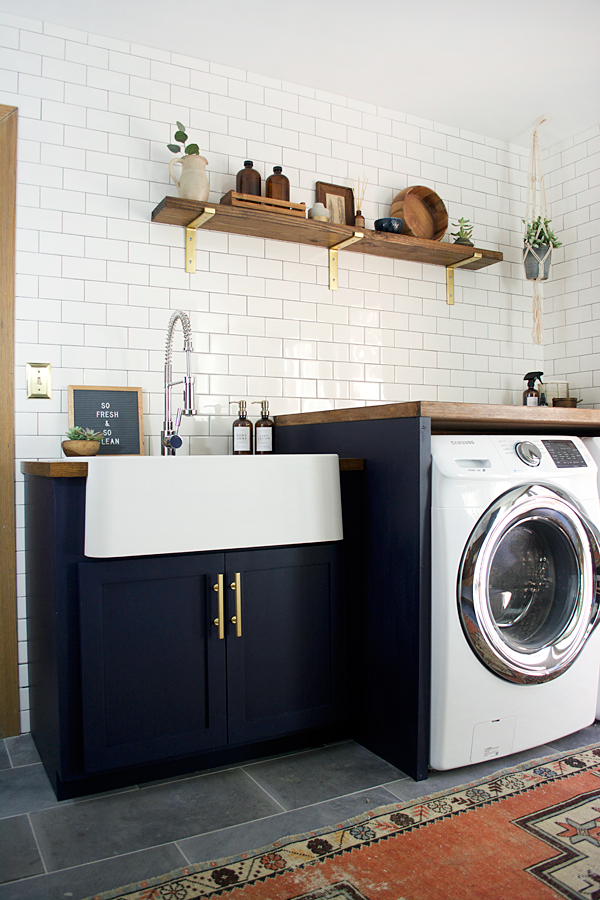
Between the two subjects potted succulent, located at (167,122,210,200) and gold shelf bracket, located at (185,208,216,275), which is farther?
gold shelf bracket, located at (185,208,216,275)

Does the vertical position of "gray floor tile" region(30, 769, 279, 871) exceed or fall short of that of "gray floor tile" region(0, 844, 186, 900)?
it falls short

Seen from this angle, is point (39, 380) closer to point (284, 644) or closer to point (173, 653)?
point (173, 653)

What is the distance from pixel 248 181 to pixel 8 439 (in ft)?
4.57

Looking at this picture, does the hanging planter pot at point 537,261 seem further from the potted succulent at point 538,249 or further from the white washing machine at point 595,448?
the white washing machine at point 595,448

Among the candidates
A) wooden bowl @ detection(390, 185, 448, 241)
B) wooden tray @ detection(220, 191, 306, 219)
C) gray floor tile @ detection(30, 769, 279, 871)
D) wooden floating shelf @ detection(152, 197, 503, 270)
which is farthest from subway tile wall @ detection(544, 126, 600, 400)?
gray floor tile @ detection(30, 769, 279, 871)

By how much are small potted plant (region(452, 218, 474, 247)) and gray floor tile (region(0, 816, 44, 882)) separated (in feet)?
9.52

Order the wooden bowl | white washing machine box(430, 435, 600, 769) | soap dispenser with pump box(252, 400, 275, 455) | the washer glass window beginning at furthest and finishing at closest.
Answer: the wooden bowl < soap dispenser with pump box(252, 400, 275, 455) < the washer glass window < white washing machine box(430, 435, 600, 769)

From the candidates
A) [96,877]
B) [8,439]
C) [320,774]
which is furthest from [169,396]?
[96,877]

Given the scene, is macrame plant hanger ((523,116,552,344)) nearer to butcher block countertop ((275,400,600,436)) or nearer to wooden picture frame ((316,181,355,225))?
wooden picture frame ((316,181,355,225))

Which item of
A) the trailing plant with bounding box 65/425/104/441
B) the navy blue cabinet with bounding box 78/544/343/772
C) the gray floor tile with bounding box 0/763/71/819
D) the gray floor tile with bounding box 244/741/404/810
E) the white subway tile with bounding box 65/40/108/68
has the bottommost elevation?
the gray floor tile with bounding box 0/763/71/819

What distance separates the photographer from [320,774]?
2.03 metres

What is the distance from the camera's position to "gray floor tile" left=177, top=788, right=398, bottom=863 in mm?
1642

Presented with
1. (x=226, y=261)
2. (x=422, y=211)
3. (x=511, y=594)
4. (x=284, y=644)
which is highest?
(x=422, y=211)

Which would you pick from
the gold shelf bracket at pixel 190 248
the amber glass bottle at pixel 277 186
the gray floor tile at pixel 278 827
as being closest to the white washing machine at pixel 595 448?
the gray floor tile at pixel 278 827
